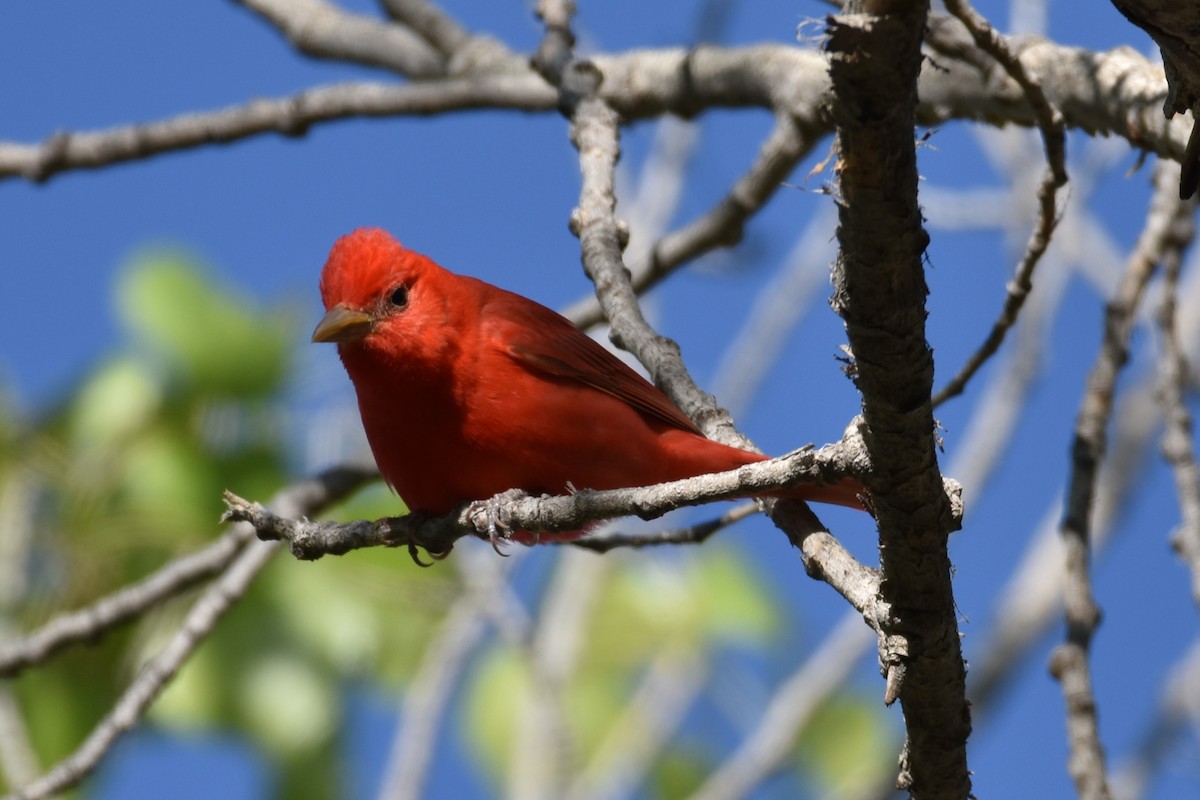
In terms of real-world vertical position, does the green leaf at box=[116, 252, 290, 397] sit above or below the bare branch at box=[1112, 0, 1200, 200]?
above

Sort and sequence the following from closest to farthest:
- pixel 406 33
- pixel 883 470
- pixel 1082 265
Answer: pixel 883 470
pixel 406 33
pixel 1082 265

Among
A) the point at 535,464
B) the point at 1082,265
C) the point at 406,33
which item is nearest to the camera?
the point at 535,464

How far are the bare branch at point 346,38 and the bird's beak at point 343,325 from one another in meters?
2.22

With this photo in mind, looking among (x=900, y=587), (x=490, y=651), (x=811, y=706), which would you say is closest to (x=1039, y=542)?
(x=811, y=706)

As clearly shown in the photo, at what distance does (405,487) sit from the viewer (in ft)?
14.2

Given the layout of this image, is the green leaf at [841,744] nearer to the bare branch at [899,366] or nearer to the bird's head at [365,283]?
the bird's head at [365,283]

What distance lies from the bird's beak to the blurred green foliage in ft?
10.7

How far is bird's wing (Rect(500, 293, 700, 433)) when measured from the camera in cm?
462

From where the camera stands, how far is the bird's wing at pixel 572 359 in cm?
462

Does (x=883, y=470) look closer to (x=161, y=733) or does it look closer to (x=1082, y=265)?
(x=161, y=733)

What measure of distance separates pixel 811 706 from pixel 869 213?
282 inches

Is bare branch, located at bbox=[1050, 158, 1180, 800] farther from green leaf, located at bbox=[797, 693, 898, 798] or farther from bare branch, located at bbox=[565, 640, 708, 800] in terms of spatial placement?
green leaf, located at bbox=[797, 693, 898, 798]

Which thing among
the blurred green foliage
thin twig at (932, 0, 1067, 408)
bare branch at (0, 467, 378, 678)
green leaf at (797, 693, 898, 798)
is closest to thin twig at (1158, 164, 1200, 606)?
thin twig at (932, 0, 1067, 408)

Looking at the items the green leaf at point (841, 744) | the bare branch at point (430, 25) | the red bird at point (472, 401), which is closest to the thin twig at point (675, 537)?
the red bird at point (472, 401)
